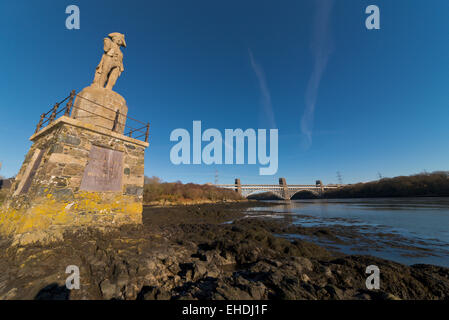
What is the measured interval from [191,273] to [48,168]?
6.47m

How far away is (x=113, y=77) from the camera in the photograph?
29.1 ft

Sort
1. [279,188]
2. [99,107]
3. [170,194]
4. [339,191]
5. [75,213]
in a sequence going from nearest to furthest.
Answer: [75,213] < [99,107] < [170,194] < [339,191] < [279,188]

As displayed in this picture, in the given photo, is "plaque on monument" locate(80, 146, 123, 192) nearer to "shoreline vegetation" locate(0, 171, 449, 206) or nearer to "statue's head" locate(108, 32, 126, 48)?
"statue's head" locate(108, 32, 126, 48)

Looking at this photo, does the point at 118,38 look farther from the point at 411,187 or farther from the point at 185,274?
the point at 411,187

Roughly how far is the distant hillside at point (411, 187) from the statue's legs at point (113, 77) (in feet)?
254

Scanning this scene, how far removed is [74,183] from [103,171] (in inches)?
42.9

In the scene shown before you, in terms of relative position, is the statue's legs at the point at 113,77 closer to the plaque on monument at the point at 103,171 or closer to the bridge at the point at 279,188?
the plaque on monument at the point at 103,171

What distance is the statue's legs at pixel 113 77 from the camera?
8.70 meters

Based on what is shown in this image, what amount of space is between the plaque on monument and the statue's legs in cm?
396

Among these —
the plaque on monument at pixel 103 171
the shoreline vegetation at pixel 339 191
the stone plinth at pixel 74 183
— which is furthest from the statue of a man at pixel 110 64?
the shoreline vegetation at pixel 339 191

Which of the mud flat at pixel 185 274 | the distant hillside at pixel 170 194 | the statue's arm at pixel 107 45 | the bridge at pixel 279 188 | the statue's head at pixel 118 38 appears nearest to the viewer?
the mud flat at pixel 185 274

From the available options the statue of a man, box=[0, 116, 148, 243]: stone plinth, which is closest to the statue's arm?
the statue of a man

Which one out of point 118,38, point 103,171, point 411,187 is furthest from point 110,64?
point 411,187

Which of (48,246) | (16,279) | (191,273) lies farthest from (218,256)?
(48,246)
